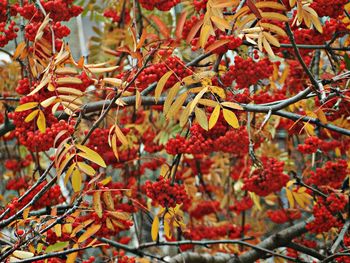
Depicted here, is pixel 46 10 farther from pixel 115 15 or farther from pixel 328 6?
pixel 115 15

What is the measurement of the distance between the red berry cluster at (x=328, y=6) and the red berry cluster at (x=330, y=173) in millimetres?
752

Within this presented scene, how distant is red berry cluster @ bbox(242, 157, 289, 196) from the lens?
3.04m

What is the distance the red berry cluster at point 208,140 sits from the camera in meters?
2.58

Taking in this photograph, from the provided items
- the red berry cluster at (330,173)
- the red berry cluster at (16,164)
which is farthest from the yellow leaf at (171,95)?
the red berry cluster at (16,164)

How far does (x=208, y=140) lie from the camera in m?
2.61

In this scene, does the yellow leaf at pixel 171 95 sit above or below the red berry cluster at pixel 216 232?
above

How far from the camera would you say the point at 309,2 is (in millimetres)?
2512

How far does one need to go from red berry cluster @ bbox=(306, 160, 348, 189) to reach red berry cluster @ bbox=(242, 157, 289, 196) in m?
0.16

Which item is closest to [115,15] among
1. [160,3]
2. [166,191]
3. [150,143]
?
[150,143]

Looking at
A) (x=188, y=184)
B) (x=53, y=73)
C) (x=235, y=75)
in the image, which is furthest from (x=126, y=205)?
(x=53, y=73)

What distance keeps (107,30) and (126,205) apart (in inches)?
64.6

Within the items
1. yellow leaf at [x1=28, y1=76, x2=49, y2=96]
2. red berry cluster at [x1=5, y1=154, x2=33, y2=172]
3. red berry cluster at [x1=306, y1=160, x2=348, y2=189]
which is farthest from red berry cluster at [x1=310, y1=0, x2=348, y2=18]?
red berry cluster at [x1=5, y1=154, x2=33, y2=172]

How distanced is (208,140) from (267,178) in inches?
22.2

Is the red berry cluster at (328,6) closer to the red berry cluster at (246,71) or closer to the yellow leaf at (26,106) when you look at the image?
the red berry cluster at (246,71)
